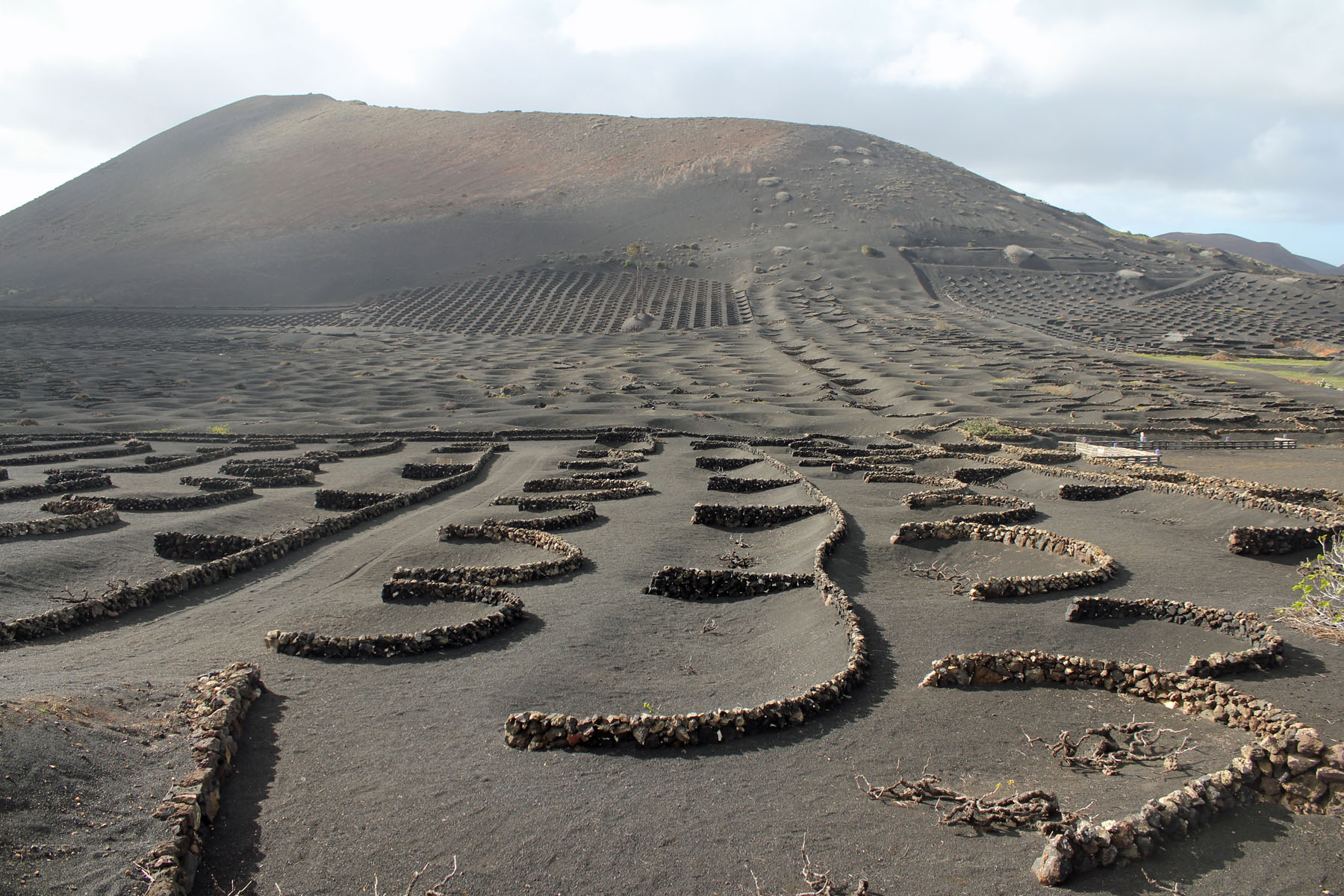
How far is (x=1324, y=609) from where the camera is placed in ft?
27.5

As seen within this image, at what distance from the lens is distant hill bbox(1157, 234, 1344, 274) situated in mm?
172250

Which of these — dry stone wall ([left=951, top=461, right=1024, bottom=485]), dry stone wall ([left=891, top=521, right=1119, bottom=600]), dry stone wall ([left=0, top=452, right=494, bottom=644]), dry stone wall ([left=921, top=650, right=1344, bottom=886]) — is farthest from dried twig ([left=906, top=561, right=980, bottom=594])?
dry stone wall ([left=0, top=452, right=494, bottom=644])

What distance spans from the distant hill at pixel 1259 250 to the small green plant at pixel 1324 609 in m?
189

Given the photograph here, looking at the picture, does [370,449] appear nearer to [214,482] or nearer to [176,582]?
[214,482]

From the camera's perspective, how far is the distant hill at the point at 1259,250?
565ft

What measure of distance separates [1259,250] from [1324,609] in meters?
217

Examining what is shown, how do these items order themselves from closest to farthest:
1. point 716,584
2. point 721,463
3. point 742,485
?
point 716,584
point 742,485
point 721,463

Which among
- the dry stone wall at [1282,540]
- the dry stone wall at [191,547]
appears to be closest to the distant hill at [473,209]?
the dry stone wall at [191,547]

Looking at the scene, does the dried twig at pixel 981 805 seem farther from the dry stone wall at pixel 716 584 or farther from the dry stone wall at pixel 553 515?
the dry stone wall at pixel 553 515

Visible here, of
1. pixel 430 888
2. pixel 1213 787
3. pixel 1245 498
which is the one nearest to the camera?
pixel 430 888

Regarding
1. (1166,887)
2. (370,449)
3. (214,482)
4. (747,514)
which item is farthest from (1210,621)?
(370,449)

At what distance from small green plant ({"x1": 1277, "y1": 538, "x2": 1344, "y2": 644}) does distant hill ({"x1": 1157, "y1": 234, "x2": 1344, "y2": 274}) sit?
18914cm

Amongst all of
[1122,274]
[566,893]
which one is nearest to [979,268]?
[1122,274]

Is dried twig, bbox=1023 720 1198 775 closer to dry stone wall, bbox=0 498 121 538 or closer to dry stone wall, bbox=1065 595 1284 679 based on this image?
dry stone wall, bbox=1065 595 1284 679
